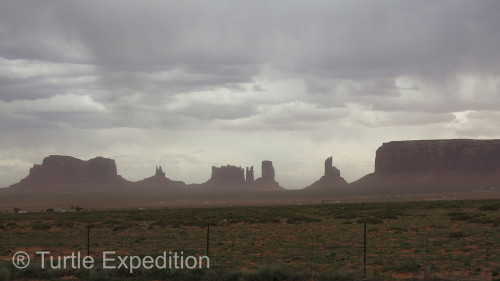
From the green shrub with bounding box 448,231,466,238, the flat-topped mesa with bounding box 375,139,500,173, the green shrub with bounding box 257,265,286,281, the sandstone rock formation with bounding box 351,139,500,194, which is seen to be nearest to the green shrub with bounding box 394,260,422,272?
the green shrub with bounding box 257,265,286,281

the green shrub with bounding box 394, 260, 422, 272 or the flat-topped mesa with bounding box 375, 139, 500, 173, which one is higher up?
the flat-topped mesa with bounding box 375, 139, 500, 173

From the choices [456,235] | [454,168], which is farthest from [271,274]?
[454,168]

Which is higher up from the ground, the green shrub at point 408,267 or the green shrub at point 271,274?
the green shrub at point 271,274

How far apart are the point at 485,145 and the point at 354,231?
178478 mm

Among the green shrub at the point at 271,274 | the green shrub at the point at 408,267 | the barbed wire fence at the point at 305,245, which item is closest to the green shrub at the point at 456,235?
the barbed wire fence at the point at 305,245

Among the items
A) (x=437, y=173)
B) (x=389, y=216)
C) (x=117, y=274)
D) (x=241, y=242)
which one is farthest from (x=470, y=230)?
(x=437, y=173)

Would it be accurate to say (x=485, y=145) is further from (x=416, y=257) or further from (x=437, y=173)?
(x=416, y=257)

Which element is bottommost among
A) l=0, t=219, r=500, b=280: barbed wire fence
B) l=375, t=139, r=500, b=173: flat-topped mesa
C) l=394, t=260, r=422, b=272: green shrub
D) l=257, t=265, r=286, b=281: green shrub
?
l=0, t=219, r=500, b=280: barbed wire fence

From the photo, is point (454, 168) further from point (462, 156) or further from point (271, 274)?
point (271, 274)

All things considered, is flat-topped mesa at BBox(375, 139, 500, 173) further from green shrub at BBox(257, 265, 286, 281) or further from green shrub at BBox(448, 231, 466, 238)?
green shrub at BBox(257, 265, 286, 281)

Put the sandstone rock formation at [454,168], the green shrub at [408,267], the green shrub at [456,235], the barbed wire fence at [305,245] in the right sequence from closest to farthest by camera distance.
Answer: the green shrub at [408,267] → the barbed wire fence at [305,245] → the green shrub at [456,235] → the sandstone rock formation at [454,168]

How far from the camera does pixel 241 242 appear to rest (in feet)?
95.1

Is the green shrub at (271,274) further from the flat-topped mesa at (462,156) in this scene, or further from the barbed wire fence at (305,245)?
the flat-topped mesa at (462,156)

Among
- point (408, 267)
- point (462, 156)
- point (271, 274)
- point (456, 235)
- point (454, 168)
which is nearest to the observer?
point (271, 274)
